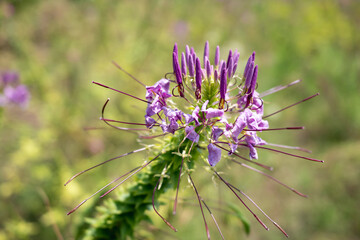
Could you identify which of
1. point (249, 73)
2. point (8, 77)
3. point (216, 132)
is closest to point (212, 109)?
point (216, 132)

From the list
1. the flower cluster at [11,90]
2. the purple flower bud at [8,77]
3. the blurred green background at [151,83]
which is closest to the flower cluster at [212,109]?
the blurred green background at [151,83]

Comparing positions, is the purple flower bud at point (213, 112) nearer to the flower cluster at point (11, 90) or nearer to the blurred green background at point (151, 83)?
the blurred green background at point (151, 83)

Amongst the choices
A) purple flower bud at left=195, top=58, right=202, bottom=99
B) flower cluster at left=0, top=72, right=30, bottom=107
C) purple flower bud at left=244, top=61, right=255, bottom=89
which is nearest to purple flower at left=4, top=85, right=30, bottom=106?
flower cluster at left=0, top=72, right=30, bottom=107

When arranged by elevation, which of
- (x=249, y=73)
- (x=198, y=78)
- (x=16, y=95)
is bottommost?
(x=249, y=73)

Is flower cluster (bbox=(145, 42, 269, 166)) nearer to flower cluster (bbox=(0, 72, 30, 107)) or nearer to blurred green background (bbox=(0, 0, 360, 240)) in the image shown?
blurred green background (bbox=(0, 0, 360, 240))

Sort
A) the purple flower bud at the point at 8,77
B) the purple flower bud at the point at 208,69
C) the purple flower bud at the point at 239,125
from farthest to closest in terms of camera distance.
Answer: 1. the purple flower bud at the point at 8,77
2. the purple flower bud at the point at 208,69
3. the purple flower bud at the point at 239,125

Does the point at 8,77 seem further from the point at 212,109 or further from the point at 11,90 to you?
the point at 212,109
